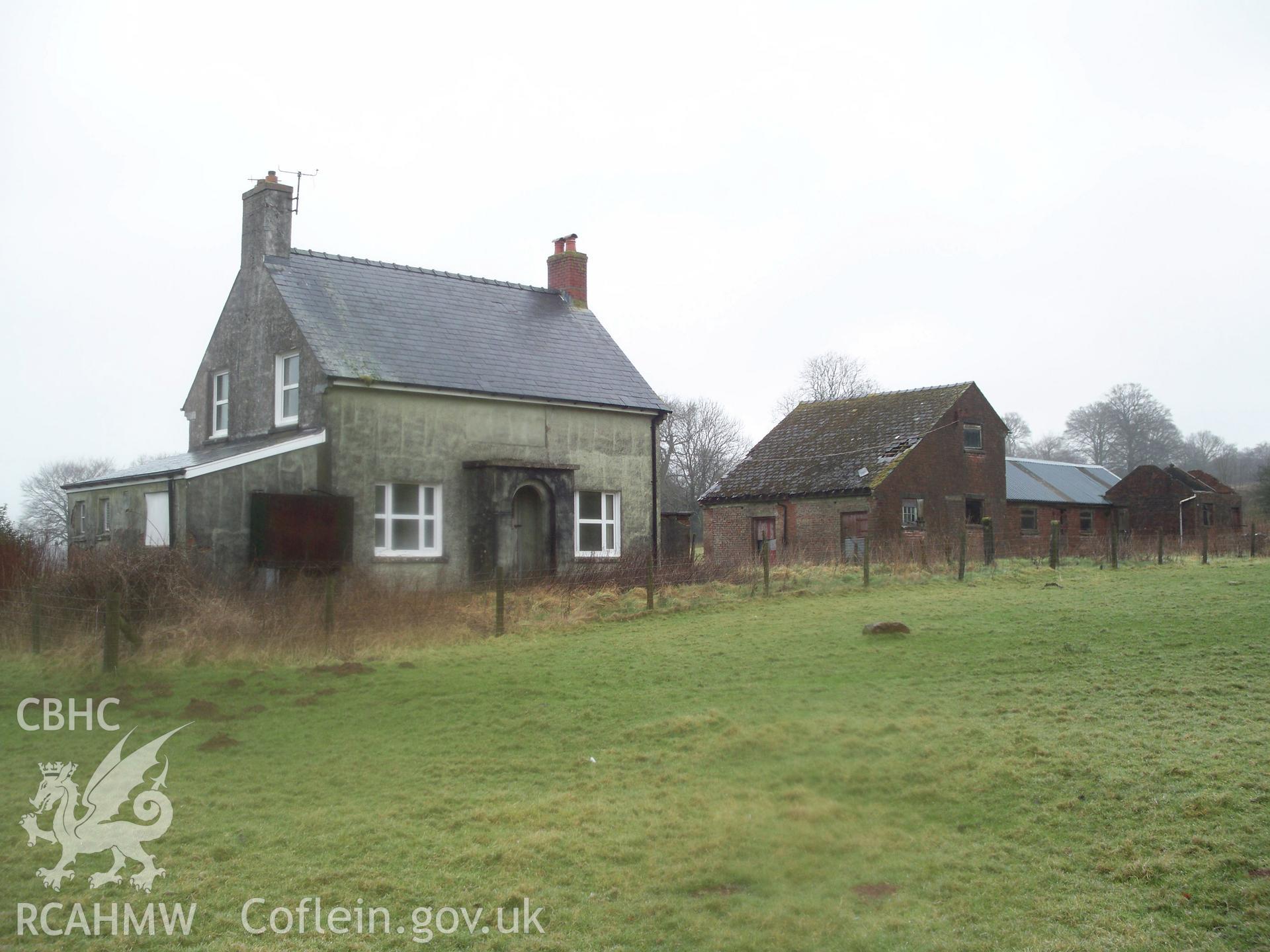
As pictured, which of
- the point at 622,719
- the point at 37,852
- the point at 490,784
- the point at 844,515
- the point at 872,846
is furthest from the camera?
the point at 844,515

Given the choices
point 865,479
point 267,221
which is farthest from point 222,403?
point 865,479

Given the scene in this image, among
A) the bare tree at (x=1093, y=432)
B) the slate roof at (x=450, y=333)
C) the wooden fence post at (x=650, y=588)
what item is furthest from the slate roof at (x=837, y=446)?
the bare tree at (x=1093, y=432)

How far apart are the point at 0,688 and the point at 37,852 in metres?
7.03

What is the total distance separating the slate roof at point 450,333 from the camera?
75.7 feet

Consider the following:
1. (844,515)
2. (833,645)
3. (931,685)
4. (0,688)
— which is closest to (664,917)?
(931,685)

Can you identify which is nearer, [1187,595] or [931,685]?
[931,685]

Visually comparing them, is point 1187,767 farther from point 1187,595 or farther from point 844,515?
point 844,515

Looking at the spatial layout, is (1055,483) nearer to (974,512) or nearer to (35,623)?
(974,512)

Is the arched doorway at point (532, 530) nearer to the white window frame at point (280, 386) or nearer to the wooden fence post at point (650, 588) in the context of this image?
the wooden fence post at point (650, 588)

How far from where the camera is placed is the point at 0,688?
1363 centimetres

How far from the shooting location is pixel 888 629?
15.5 m

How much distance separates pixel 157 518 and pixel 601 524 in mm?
10241

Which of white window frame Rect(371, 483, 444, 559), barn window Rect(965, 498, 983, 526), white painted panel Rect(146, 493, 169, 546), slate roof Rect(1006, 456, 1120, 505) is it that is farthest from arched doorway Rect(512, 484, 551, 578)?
slate roof Rect(1006, 456, 1120, 505)

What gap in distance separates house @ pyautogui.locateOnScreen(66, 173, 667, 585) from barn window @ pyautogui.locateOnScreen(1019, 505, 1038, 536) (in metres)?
22.1
